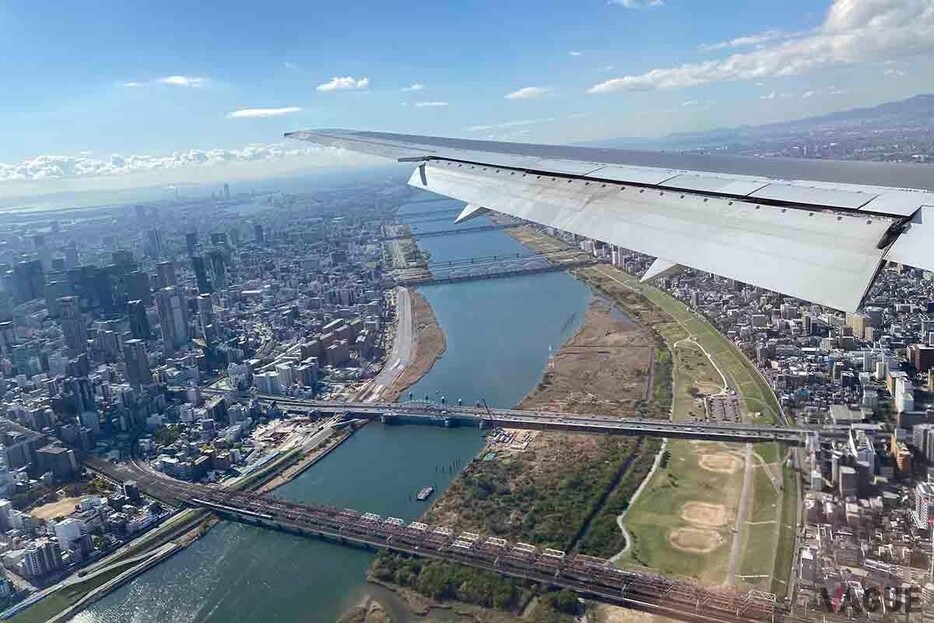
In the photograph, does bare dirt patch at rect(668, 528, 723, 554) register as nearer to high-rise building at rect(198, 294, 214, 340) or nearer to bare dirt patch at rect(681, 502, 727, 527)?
bare dirt patch at rect(681, 502, 727, 527)

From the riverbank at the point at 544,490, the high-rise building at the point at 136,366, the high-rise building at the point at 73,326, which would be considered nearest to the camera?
the riverbank at the point at 544,490

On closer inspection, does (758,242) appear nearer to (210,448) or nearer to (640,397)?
(640,397)

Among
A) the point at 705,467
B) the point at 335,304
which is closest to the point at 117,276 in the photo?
the point at 335,304

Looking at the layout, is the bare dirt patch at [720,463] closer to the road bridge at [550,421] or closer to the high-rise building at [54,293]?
the road bridge at [550,421]

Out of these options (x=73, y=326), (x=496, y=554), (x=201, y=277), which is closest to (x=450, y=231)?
(x=201, y=277)

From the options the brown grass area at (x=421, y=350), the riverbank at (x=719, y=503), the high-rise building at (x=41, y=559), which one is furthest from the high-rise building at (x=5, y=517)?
the riverbank at (x=719, y=503)
